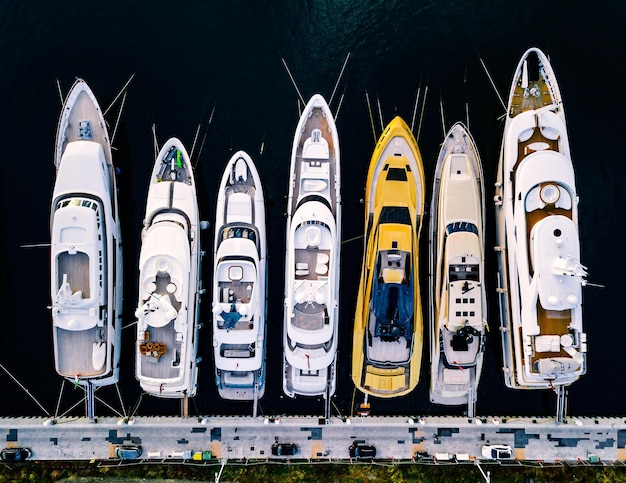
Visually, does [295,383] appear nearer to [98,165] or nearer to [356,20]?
[98,165]

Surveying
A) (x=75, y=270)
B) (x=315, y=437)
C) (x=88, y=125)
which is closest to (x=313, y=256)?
(x=315, y=437)

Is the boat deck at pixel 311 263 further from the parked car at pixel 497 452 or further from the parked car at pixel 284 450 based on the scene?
the parked car at pixel 497 452

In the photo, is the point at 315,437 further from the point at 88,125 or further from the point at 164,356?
the point at 88,125

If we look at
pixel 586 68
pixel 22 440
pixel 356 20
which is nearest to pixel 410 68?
pixel 356 20

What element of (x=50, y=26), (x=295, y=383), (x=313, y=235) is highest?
(x=50, y=26)

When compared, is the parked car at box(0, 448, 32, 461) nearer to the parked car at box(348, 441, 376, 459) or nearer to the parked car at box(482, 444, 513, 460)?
the parked car at box(348, 441, 376, 459)

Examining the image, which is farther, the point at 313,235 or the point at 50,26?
the point at 50,26
